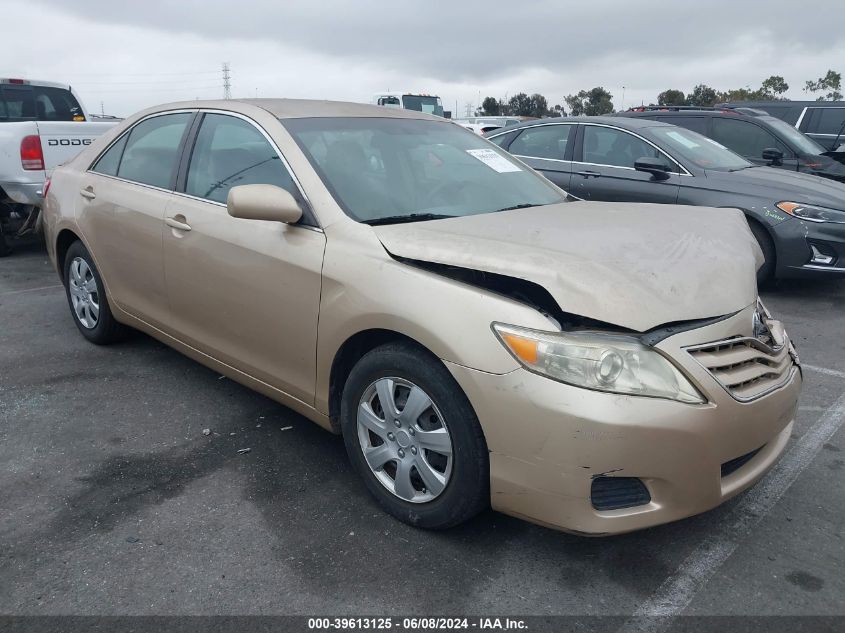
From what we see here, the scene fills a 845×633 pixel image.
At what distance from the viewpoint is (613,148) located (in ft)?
23.2

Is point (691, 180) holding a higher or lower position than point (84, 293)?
higher

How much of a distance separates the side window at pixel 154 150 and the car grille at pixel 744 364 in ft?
9.40

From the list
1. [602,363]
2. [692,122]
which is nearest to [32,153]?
[602,363]

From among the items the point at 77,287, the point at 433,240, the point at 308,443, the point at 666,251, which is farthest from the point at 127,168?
the point at 666,251

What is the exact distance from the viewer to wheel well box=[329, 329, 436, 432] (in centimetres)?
273

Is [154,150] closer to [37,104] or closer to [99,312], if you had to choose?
[99,312]

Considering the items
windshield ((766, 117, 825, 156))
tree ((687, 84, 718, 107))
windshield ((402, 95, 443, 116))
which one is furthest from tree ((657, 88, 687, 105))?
windshield ((766, 117, 825, 156))

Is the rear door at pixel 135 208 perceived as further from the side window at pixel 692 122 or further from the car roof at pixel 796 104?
the car roof at pixel 796 104

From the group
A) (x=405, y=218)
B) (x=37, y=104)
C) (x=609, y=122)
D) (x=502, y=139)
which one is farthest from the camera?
(x=37, y=104)

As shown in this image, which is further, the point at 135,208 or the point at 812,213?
the point at 812,213

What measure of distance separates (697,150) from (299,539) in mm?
5892

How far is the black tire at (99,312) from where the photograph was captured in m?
4.48

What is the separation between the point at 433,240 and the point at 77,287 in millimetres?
3145

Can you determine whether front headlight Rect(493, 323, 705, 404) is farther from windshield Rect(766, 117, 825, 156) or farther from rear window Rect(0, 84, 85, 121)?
rear window Rect(0, 84, 85, 121)
